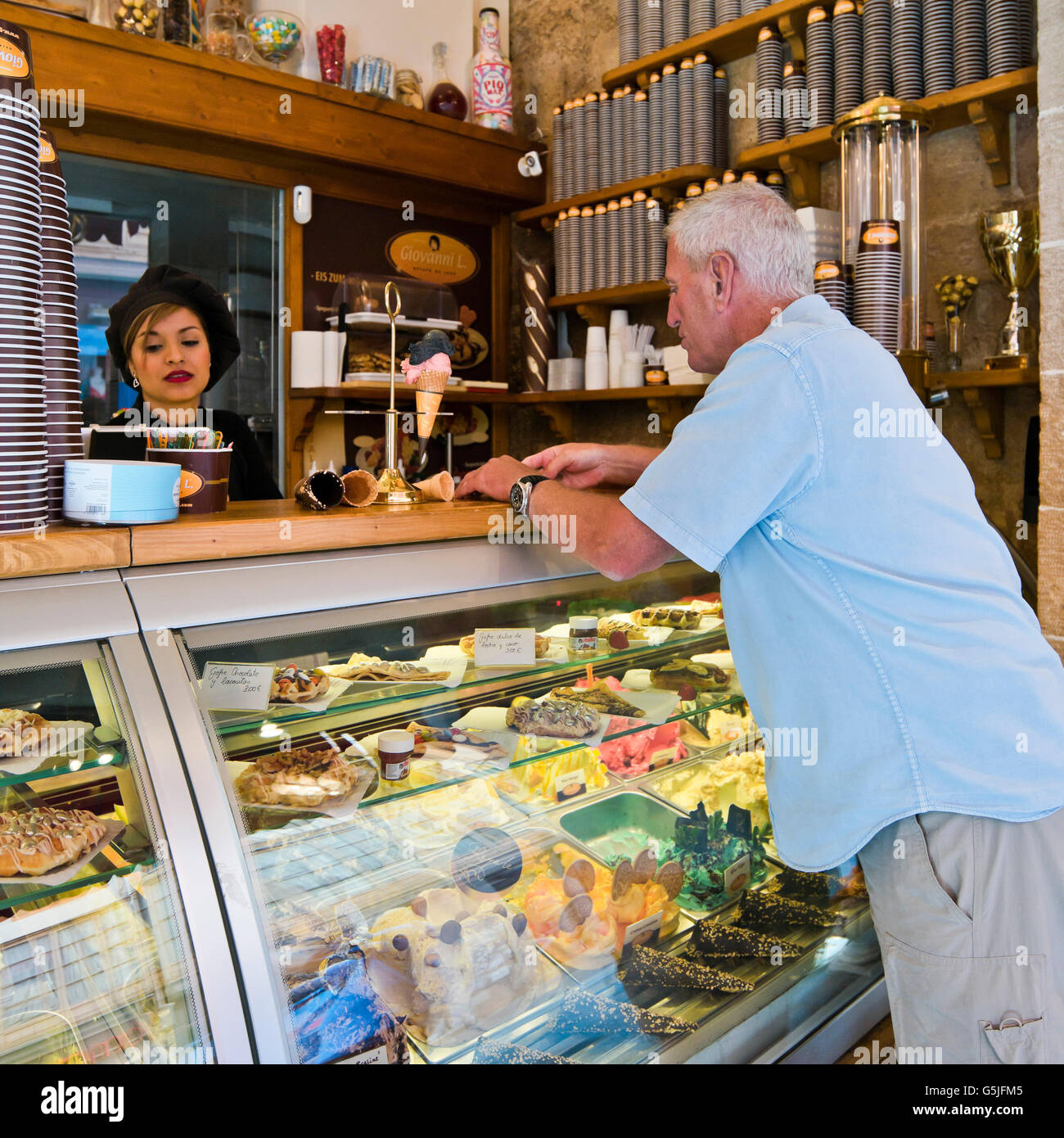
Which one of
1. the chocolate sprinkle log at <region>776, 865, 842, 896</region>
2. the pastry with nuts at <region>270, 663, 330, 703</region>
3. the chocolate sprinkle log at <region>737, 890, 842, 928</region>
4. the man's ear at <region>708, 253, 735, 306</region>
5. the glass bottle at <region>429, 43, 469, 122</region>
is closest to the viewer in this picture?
the pastry with nuts at <region>270, 663, 330, 703</region>

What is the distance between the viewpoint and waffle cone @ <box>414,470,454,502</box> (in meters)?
1.87

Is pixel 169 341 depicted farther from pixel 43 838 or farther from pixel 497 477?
pixel 43 838

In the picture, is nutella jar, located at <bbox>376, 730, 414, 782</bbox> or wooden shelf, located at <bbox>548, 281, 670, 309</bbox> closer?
nutella jar, located at <bbox>376, 730, 414, 782</bbox>

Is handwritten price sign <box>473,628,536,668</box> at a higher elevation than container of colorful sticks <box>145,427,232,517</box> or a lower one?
lower

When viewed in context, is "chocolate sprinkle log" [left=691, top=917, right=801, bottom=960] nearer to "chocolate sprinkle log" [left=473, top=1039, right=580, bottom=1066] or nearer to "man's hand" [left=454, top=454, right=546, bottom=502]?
"chocolate sprinkle log" [left=473, top=1039, right=580, bottom=1066]

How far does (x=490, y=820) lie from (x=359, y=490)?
0.65 metres

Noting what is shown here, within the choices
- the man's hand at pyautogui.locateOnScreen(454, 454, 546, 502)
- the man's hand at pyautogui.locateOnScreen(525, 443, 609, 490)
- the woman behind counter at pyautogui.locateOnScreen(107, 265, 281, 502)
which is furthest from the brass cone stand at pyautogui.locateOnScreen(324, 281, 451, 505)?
the woman behind counter at pyautogui.locateOnScreen(107, 265, 281, 502)

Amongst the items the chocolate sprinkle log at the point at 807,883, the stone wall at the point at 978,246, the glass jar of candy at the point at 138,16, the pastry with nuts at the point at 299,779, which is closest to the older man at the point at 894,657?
the pastry with nuts at the point at 299,779

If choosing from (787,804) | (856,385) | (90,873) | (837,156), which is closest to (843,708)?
(787,804)

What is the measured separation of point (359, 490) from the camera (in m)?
1.70

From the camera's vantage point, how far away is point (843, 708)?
54.8 inches

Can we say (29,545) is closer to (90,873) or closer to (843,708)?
(90,873)

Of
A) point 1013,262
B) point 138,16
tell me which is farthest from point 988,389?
point 138,16

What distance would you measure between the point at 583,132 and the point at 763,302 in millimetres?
3050
